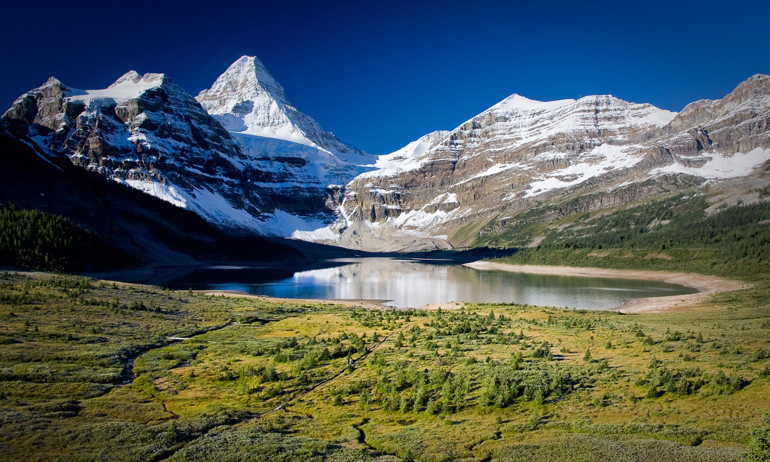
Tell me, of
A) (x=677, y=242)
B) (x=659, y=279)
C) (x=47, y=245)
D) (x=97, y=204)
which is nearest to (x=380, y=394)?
(x=47, y=245)

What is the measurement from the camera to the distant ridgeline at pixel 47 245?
74625 mm

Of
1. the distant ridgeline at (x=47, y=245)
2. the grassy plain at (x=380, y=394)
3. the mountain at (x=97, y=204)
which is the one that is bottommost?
the grassy plain at (x=380, y=394)

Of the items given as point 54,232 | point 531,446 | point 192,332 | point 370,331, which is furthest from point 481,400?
point 54,232

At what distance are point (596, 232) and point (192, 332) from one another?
196 m

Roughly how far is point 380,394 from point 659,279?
376ft

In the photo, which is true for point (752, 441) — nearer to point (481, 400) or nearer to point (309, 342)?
point (481, 400)

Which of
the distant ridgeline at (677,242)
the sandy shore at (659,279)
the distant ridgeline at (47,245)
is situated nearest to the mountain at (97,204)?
the distant ridgeline at (47,245)

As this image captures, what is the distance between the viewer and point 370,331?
127 feet

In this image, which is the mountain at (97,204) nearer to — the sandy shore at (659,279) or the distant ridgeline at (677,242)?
the sandy shore at (659,279)

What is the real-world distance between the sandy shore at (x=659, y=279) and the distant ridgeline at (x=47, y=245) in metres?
98.5

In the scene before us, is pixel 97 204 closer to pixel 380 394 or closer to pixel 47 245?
pixel 47 245

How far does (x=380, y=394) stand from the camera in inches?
795

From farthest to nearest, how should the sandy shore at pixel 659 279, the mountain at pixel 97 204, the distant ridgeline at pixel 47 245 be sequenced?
1. the mountain at pixel 97 204
2. the distant ridgeline at pixel 47 245
3. the sandy shore at pixel 659 279

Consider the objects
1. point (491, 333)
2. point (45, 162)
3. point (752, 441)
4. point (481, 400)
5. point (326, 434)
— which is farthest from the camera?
point (45, 162)
